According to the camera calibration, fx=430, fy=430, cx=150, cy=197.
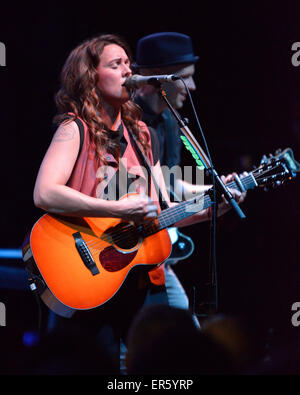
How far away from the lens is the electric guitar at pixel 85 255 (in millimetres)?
1948

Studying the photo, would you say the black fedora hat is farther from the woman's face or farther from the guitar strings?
the guitar strings

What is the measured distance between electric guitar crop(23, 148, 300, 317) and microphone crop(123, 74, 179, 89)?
2.18 feet

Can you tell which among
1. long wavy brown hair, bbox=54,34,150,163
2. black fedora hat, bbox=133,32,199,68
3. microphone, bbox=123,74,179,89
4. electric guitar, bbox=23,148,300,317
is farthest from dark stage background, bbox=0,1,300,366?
microphone, bbox=123,74,179,89

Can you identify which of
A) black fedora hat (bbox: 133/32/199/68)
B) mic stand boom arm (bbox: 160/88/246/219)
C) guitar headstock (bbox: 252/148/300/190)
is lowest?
guitar headstock (bbox: 252/148/300/190)

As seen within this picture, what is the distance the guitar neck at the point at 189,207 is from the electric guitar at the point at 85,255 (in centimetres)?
4

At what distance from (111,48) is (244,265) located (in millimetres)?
2521

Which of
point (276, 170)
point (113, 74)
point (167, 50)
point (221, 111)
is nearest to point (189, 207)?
point (276, 170)

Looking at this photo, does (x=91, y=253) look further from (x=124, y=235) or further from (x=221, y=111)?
(x=221, y=111)

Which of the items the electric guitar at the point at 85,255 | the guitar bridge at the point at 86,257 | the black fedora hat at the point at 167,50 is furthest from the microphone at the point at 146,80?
the black fedora hat at the point at 167,50

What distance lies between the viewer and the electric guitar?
195 cm

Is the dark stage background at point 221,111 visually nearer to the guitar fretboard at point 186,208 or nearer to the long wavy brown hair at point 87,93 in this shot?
the guitar fretboard at point 186,208
